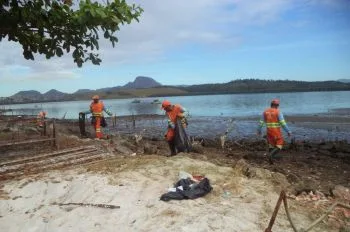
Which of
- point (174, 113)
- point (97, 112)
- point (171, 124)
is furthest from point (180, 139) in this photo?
point (97, 112)

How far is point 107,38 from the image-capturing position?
7352 millimetres

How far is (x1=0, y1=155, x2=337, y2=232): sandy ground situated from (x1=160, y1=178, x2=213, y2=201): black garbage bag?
12 centimetres

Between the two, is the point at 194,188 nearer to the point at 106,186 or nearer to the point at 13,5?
the point at 106,186

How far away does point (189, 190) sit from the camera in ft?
26.7

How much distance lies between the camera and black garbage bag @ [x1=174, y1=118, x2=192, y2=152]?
12.4 m

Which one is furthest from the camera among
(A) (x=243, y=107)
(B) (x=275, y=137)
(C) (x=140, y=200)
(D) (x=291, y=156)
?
(A) (x=243, y=107)

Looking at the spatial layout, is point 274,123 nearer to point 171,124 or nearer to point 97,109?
point 171,124

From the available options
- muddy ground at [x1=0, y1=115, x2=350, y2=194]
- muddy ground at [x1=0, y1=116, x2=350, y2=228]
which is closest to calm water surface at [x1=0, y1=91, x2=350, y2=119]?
muddy ground at [x1=0, y1=115, x2=350, y2=194]

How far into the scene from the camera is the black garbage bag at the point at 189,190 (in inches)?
313

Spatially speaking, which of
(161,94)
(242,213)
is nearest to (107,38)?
(242,213)

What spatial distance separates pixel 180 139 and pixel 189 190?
4500 mm

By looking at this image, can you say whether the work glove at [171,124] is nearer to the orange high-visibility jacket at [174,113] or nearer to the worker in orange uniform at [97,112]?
the orange high-visibility jacket at [174,113]

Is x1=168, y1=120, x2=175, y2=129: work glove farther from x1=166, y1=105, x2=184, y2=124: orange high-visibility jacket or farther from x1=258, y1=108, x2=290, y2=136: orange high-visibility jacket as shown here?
x1=258, y1=108, x2=290, y2=136: orange high-visibility jacket

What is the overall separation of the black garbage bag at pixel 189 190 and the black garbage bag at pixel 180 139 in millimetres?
3948
